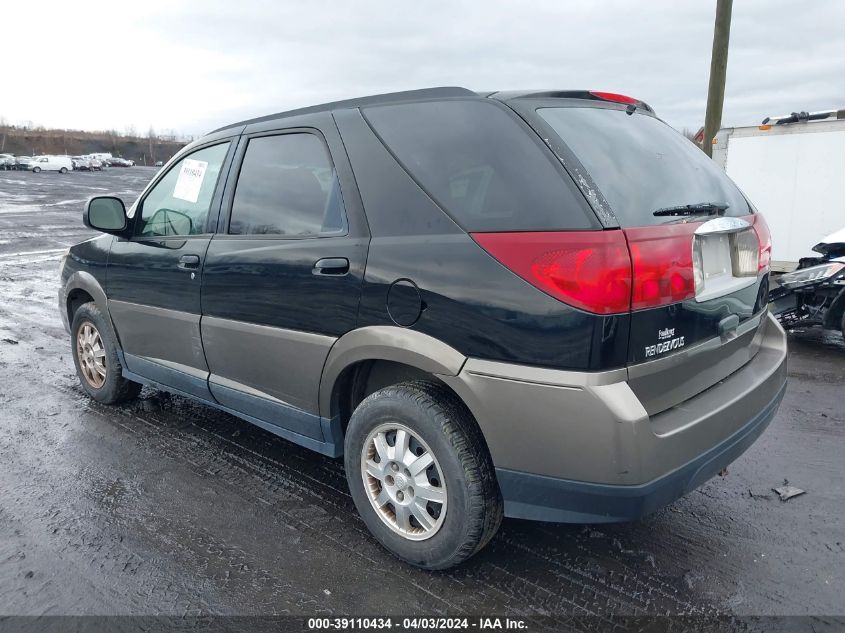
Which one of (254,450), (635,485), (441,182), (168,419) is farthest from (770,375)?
(168,419)

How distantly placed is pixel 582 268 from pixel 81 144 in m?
108

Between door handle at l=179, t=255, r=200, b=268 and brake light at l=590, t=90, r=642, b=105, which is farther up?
brake light at l=590, t=90, r=642, b=105

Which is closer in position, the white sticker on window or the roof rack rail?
the white sticker on window

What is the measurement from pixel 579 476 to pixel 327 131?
6.19 ft

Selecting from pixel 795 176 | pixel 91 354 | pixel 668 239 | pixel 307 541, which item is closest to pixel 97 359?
pixel 91 354

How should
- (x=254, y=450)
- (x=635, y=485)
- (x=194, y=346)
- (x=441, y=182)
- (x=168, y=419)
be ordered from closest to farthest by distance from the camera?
(x=635, y=485) < (x=441, y=182) < (x=194, y=346) < (x=254, y=450) < (x=168, y=419)

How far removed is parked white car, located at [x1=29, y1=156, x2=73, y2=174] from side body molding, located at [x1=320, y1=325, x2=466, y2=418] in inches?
2458

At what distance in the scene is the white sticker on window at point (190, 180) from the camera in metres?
3.81

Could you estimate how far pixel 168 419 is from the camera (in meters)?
4.49

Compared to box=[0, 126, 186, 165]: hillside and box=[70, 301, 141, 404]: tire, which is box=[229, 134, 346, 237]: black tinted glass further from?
box=[0, 126, 186, 165]: hillside

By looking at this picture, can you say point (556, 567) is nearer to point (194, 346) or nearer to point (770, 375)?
point (770, 375)

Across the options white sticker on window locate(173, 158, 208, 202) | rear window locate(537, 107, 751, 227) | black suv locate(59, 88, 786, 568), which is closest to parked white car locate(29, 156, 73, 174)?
white sticker on window locate(173, 158, 208, 202)

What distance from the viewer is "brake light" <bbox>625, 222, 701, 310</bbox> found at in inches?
88.1

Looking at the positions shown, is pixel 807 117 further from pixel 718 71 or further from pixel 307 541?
pixel 307 541
